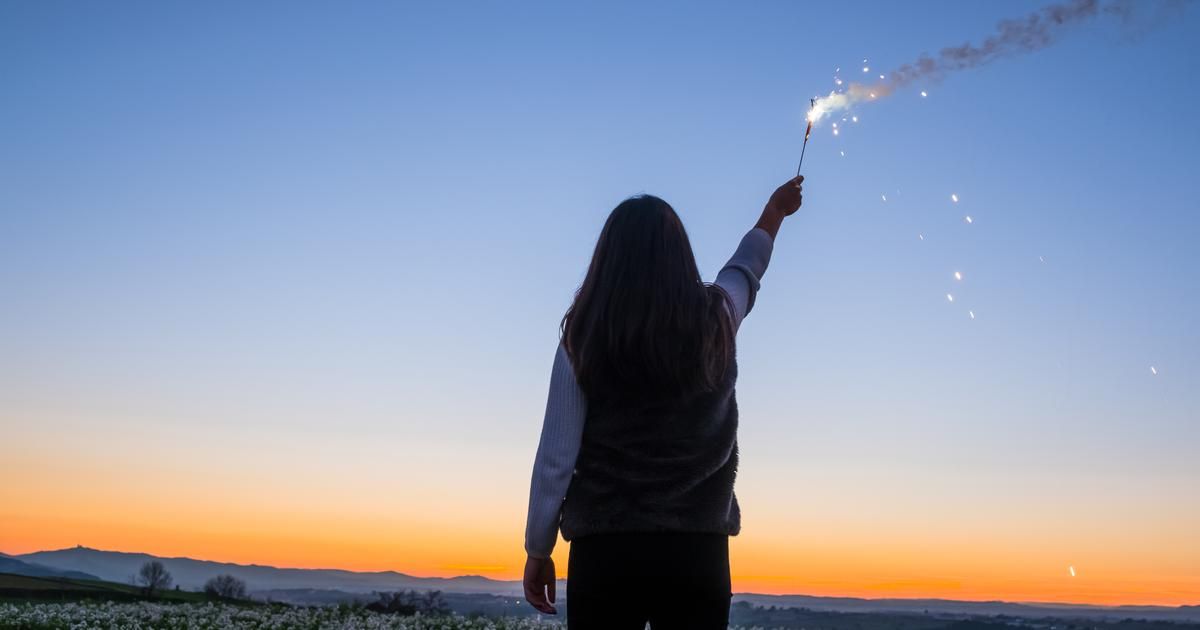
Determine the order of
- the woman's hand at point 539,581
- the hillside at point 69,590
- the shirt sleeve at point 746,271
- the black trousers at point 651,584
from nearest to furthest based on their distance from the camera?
the black trousers at point 651,584 < the woman's hand at point 539,581 < the shirt sleeve at point 746,271 < the hillside at point 69,590

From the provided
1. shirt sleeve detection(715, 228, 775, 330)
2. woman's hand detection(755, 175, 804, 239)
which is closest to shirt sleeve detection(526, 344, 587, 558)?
shirt sleeve detection(715, 228, 775, 330)

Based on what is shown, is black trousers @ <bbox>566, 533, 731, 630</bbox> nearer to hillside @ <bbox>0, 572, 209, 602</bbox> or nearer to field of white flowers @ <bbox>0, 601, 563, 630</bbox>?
field of white flowers @ <bbox>0, 601, 563, 630</bbox>

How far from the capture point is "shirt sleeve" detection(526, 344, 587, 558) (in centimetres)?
441

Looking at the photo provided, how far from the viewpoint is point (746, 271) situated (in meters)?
5.19

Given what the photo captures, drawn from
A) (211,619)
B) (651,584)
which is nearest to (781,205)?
(651,584)

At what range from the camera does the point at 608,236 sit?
473cm

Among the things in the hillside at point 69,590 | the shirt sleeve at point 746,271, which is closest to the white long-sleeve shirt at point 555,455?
the shirt sleeve at point 746,271

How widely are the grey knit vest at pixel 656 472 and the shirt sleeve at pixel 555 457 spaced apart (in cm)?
5

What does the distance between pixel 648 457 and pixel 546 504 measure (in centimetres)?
52

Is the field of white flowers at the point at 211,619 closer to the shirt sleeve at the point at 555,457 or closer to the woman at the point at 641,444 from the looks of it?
the shirt sleeve at the point at 555,457

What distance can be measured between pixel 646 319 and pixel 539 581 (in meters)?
1.32

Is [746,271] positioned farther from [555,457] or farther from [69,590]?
[69,590]

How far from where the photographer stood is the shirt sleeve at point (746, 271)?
4992 mm

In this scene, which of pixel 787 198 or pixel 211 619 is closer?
pixel 787 198
